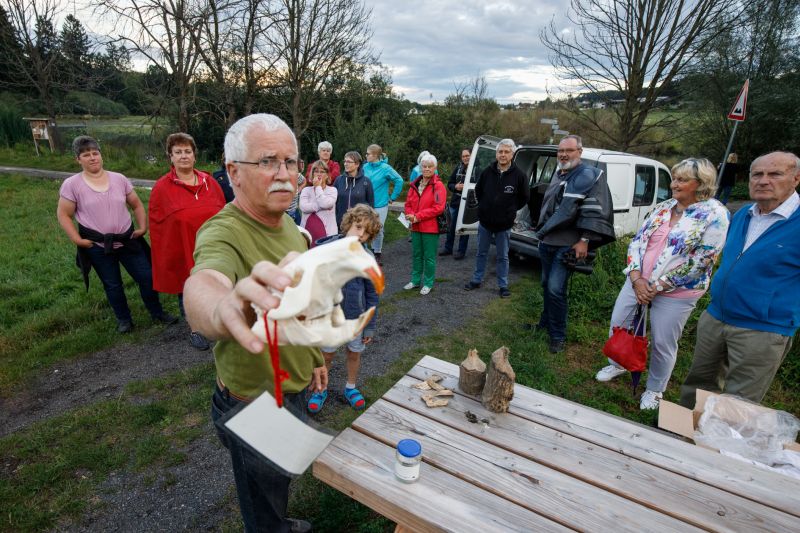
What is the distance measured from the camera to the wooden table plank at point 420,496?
1446 millimetres

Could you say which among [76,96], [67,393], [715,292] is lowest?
[67,393]

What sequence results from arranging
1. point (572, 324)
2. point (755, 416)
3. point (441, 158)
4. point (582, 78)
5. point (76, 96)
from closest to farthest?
point (755, 416) < point (572, 324) < point (582, 78) < point (441, 158) < point (76, 96)

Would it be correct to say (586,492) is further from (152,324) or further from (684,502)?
(152,324)

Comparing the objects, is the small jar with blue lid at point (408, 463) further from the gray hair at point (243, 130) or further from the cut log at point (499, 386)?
the gray hair at point (243, 130)

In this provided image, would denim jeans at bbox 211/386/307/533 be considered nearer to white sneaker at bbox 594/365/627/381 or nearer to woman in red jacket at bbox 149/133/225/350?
woman in red jacket at bbox 149/133/225/350

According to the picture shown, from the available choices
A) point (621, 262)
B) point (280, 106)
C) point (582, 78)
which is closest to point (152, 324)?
point (621, 262)

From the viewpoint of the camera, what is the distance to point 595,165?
5457 millimetres

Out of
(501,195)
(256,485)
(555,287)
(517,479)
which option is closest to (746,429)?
(517,479)

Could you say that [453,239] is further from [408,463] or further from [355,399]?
[408,463]

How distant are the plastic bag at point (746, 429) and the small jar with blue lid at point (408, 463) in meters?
1.54

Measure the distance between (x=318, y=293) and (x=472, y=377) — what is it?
1.50m

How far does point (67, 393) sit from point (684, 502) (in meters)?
4.44

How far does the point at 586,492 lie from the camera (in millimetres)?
1604

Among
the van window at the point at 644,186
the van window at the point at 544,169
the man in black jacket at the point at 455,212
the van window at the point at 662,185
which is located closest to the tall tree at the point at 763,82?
the van window at the point at 662,185
